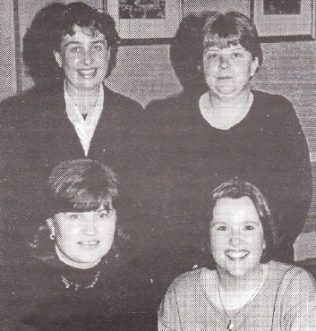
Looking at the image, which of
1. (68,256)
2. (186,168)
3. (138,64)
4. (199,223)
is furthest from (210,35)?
(68,256)

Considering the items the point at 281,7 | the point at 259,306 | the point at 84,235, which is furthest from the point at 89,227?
the point at 281,7

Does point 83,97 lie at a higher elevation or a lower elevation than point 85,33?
lower

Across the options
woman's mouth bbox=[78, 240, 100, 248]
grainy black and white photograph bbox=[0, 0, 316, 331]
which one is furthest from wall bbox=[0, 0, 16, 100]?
woman's mouth bbox=[78, 240, 100, 248]

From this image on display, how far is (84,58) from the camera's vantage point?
1.06 metres

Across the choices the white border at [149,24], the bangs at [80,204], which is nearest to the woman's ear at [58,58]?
the white border at [149,24]

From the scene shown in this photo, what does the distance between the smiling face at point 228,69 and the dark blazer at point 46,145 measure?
0.49 ft

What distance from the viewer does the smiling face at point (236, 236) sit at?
1048 millimetres

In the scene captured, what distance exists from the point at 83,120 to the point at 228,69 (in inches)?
11.4

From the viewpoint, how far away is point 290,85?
109cm

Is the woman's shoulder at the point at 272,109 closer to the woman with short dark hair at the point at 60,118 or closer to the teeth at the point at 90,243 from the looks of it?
the woman with short dark hair at the point at 60,118

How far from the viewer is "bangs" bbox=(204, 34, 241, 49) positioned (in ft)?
3.48

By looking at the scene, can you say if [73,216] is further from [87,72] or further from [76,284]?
[87,72]

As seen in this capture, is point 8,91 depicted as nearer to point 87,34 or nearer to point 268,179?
point 87,34

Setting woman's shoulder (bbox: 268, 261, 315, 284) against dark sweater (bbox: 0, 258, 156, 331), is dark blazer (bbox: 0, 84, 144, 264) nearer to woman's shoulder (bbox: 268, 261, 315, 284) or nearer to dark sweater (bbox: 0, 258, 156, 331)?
dark sweater (bbox: 0, 258, 156, 331)
